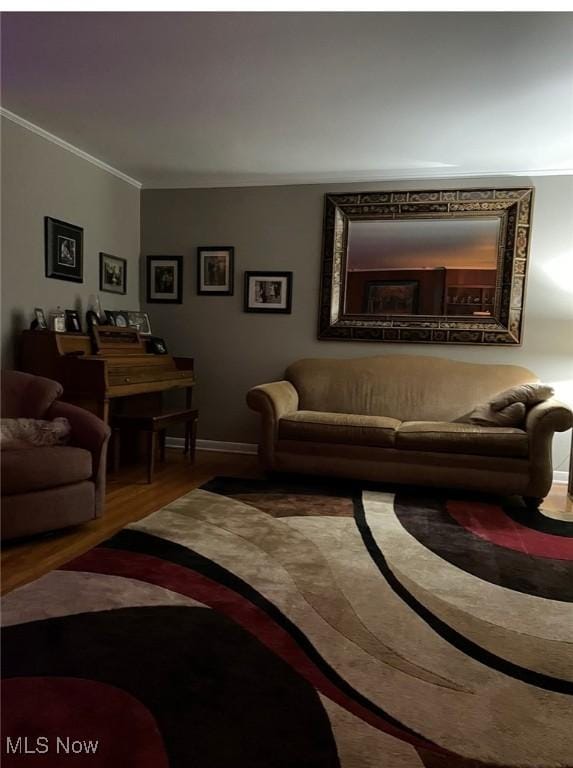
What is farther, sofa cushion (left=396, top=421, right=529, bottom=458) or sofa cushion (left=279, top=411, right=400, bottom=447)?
sofa cushion (left=279, top=411, right=400, bottom=447)

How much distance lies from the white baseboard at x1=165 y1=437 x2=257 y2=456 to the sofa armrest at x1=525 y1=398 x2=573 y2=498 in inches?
94.2

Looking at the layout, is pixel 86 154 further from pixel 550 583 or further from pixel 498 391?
pixel 550 583

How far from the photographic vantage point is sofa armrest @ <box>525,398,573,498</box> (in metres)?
3.40

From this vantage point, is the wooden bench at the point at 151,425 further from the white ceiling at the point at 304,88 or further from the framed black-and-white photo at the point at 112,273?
the white ceiling at the point at 304,88

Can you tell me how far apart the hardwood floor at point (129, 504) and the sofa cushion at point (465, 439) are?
0.51 meters

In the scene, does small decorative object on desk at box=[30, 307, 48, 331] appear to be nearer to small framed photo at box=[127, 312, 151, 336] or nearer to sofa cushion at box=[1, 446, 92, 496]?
small framed photo at box=[127, 312, 151, 336]

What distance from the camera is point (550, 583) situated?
2.38 m

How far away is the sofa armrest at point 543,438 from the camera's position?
3.40 metres

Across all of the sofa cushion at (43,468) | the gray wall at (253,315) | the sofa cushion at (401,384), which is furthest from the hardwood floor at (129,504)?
the sofa cushion at (401,384)

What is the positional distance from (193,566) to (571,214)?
152 inches

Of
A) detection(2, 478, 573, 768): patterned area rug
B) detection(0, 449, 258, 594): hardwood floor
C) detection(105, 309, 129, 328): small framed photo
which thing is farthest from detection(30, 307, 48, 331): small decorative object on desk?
detection(2, 478, 573, 768): patterned area rug

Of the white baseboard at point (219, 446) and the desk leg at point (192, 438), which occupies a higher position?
the desk leg at point (192, 438)

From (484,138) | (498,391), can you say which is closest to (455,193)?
(484,138)

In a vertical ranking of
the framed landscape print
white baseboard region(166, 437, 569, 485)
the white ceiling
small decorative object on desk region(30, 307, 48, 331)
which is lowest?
white baseboard region(166, 437, 569, 485)
